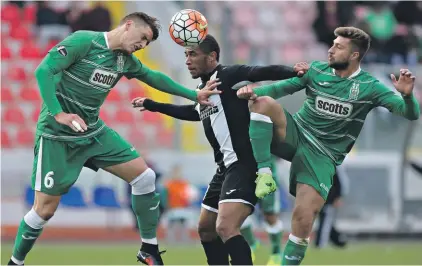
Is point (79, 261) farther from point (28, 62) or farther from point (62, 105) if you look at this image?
point (28, 62)

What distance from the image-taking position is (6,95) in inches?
746

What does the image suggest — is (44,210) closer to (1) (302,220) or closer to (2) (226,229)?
(2) (226,229)

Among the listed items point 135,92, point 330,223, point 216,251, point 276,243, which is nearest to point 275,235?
Result: point 276,243

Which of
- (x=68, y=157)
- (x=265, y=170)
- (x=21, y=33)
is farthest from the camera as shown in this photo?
(x=21, y=33)

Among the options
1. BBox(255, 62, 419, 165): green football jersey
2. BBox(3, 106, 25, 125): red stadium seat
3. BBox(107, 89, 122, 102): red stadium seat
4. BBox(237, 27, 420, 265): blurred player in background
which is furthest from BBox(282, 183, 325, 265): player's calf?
BBox(3, 106, 25, 125): red stadium seat

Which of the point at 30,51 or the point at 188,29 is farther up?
the point at 188,29

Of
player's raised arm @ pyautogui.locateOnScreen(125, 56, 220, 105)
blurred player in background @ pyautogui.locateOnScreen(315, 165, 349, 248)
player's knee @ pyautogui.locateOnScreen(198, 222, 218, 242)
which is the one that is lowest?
blurred player in background @ pyautogui.locateOnScreen(315, 165, 349, 248)

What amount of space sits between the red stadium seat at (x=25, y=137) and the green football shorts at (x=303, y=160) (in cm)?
1055

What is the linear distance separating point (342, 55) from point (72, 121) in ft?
7.88

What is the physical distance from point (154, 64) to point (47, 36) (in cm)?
245

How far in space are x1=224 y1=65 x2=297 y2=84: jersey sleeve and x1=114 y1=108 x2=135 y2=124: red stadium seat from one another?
34.8 ft

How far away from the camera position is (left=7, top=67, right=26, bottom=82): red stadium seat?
18891 mm

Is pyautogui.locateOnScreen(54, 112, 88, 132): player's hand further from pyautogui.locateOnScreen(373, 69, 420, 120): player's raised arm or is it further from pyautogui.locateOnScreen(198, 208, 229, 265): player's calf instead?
pyautogui.locateOnScreen(373, 69, 420, 120): player's raised arm

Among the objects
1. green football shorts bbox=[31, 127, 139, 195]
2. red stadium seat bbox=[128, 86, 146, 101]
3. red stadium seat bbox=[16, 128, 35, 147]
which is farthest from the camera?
red stadium seat bbox=[128, 86, 146, 101]
